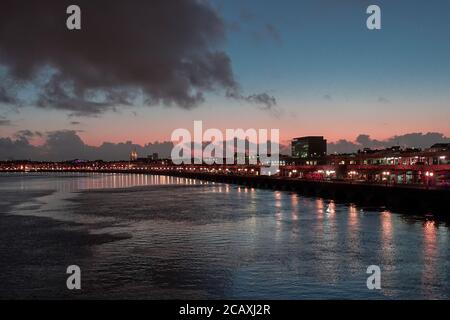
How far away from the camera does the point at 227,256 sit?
32781mm

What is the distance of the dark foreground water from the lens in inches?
950

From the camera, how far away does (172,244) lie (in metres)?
38.0

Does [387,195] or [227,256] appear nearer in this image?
[227,256]

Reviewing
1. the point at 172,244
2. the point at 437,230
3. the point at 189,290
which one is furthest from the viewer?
the point at 437,230

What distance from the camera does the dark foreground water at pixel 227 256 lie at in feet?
79.2

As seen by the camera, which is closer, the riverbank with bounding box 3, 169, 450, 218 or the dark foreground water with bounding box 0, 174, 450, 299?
the dark foreground water with bounding box 0, 174, 450, 299

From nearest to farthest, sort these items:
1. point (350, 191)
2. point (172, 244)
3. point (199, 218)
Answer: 1. point (172, 244)
2. point (199, 218)
3. point (350, 191)

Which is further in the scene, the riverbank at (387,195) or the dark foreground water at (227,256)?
the riverbank at (387,195)

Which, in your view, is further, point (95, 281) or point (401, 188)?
point (401, 188)

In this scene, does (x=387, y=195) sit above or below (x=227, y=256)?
above
